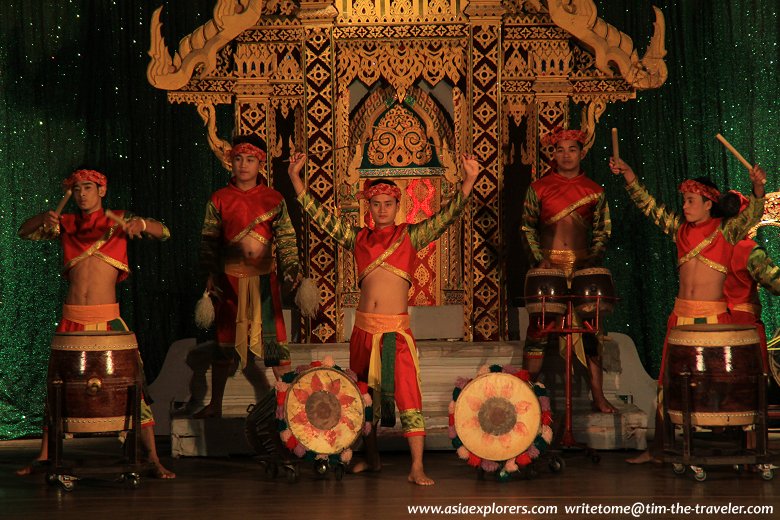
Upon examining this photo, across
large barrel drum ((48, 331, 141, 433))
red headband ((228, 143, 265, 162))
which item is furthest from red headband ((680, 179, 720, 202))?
large barrel drum ((48, 331, 141, 433))

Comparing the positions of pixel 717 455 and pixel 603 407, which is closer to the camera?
pixel 717 455

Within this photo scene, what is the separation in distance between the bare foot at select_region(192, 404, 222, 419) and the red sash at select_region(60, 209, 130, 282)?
45.4 inches

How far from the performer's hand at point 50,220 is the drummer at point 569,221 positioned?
2.70m

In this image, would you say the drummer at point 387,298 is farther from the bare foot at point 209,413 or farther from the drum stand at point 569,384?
the bare foot at point 209,413

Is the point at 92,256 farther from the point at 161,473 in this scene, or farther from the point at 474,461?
the point at 474,461

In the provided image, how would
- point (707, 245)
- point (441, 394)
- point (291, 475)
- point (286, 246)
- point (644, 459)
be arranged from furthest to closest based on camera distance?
point (441, 394) < point (286, 246) < point (644, 459) < point (707, 245) < point (291, 475)

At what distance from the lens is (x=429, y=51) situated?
795cm

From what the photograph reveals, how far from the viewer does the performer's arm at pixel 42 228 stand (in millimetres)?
6332

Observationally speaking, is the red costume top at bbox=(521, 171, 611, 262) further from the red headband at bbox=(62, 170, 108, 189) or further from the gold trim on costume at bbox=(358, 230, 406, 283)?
A: the red headband at bbox=(62, 170, 108, 189)

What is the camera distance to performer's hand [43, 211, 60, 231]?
20.6 ft

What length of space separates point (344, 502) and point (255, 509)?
0.41m

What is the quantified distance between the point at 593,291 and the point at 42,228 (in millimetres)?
2963

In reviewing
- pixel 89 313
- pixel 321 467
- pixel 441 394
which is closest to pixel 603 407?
pixel 441 394

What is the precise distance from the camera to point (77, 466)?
6.03 metres
